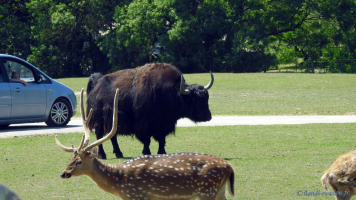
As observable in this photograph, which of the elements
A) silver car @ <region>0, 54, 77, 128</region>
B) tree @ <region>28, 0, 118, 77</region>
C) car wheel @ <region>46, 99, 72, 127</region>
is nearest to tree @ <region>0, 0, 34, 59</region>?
tree @ <region>28, 0, 118, 77</region>

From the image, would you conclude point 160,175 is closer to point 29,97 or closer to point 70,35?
point 29,97

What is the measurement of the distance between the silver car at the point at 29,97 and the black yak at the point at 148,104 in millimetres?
4418

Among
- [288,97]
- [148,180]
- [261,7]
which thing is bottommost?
[288,97]

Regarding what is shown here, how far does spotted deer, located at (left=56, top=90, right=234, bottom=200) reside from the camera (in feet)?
19.9

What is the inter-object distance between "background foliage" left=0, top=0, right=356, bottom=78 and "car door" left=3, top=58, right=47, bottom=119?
25.9m

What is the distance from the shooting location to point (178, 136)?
14258mm

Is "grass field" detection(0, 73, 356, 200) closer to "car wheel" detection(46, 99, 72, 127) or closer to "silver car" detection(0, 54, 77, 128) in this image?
"silver car" detection(0, 54, 77, 128)

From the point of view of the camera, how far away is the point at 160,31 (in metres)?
43.2

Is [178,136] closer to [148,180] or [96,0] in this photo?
[148,180]

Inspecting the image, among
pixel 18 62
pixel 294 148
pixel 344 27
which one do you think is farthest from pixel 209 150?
pixel 344 27

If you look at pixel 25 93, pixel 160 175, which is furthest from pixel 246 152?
pixel 25 93

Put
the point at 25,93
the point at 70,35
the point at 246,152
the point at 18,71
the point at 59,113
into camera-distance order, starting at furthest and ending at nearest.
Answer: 1. the point at 70,35
2. the point at 59,113
3. the point at 18,71
4. the point at 25,93
5. the point at 246,152

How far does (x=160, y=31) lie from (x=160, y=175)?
124 ft

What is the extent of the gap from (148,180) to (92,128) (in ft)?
17.9
